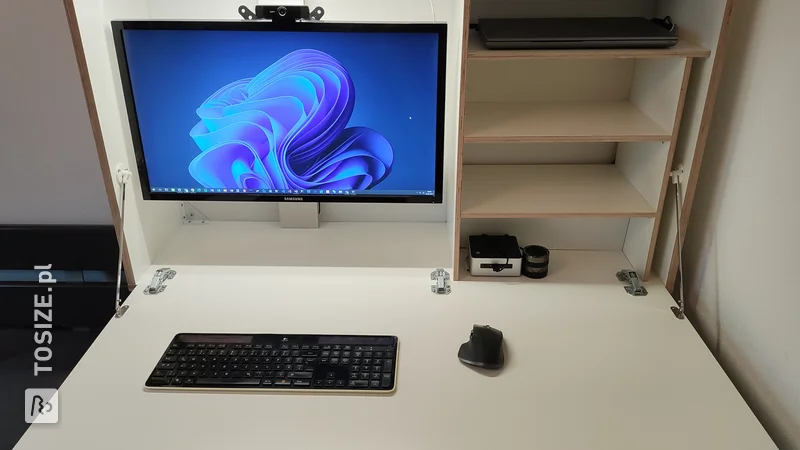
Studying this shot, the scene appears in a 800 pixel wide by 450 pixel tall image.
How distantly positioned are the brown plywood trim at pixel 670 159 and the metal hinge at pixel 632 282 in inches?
1.4

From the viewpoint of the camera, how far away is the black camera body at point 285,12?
4.43ft

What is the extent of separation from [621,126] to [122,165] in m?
1.16

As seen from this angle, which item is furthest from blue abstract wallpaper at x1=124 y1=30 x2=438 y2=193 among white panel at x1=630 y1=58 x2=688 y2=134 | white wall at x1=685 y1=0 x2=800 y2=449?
white wall at x1=685 y1=0 x2=800 y2=449

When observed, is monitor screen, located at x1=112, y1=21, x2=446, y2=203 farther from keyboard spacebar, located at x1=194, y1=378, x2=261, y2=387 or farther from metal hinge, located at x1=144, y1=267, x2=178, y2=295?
keyboard spacebar, located at x1=194, y1=378, x2=261, y2=387

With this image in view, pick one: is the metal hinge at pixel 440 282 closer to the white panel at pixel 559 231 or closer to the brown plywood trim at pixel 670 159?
the white panel at pixel 559 231

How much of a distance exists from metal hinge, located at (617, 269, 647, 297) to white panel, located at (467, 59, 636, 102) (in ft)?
1.49

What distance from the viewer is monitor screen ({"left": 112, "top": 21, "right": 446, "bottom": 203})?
1.37 meters

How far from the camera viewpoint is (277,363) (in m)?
1.23

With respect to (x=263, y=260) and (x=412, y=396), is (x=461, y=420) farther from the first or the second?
(x=263, y=260)

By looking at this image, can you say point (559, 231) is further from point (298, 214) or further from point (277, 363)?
point (277, 363)

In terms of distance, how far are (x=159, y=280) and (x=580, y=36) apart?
112cm

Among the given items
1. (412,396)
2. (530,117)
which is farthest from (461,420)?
(530,117)

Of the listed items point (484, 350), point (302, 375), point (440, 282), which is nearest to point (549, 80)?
point (440, 282)

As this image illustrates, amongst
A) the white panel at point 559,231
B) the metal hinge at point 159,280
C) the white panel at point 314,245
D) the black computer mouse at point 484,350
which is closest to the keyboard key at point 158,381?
the metal hinge at point 159,280
